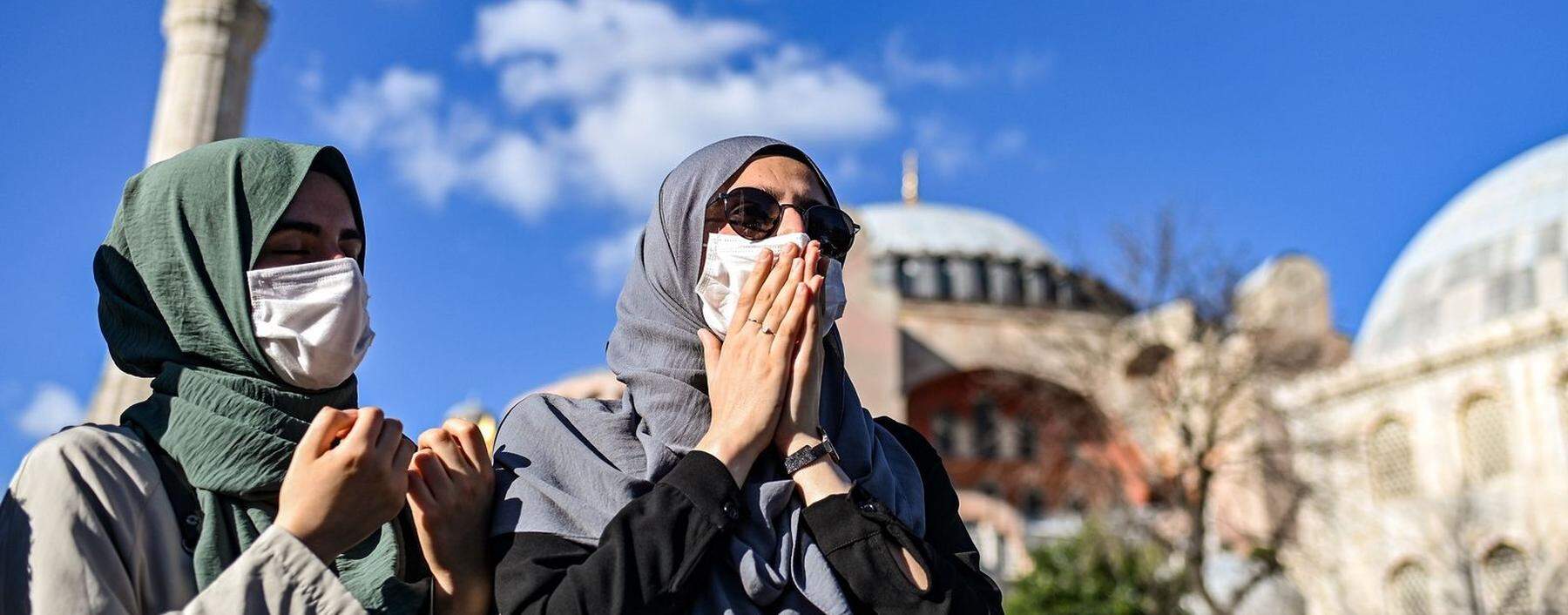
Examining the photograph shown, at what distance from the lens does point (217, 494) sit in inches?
75.5

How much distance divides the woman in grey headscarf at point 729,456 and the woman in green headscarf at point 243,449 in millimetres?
145

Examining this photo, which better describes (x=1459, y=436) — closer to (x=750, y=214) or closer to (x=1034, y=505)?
(x=1034, y=505)

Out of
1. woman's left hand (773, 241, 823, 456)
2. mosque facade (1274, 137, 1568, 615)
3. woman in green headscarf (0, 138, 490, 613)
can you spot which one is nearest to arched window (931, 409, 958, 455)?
mosque facade (1274, 137, 1568, 615)

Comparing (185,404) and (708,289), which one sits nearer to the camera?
(185,404)

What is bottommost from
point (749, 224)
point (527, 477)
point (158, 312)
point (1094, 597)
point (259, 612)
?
point (1094, 597)

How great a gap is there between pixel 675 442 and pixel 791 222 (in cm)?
40

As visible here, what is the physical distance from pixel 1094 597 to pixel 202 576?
15816 mm

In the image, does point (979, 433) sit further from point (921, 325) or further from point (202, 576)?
point (202, 576)

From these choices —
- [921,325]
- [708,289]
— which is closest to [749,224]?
[708,289]

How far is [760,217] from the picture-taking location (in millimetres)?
2314

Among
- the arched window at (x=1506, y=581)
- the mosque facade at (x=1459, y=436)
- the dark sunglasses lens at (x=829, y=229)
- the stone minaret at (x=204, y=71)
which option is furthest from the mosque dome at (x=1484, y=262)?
the dark sunglasses lens at (x=829, y=229)

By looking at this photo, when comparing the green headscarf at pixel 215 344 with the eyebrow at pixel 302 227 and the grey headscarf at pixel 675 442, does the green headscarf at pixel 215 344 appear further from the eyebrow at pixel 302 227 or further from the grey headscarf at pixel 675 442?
the grey headscarf at pixel 675 442

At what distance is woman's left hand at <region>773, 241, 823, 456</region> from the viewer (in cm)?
219

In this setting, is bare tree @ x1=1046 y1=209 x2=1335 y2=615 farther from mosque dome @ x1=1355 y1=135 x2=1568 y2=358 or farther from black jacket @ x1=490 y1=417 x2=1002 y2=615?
black jacket @ x1=490 y1=417 x2=1002 y2=615
